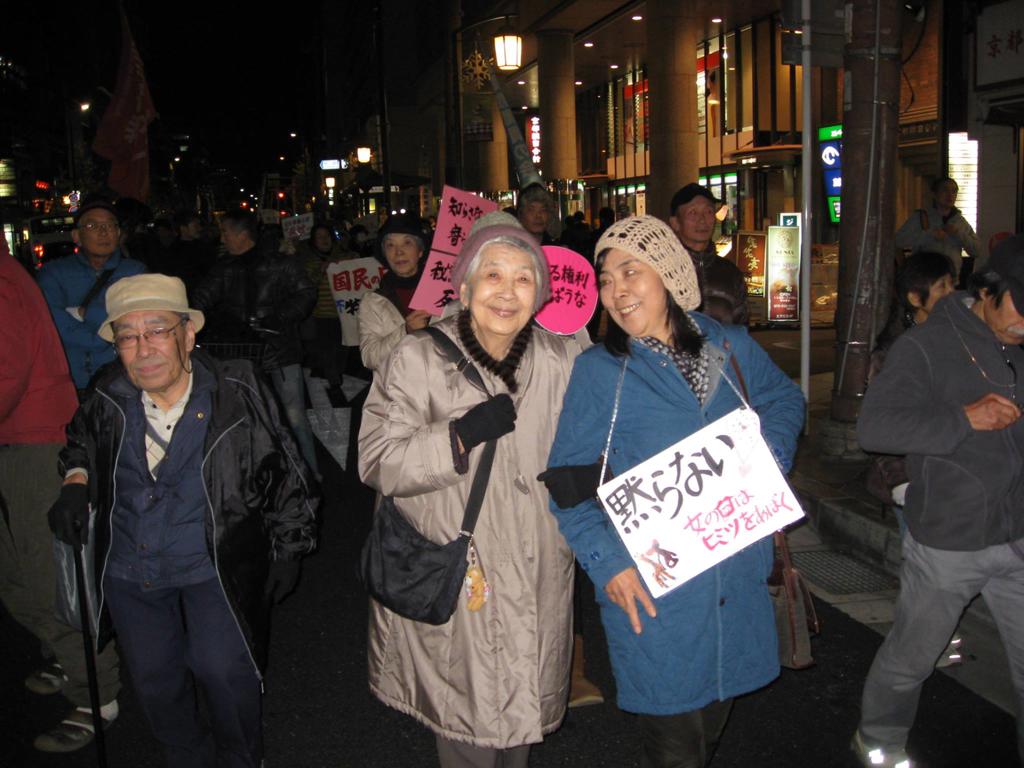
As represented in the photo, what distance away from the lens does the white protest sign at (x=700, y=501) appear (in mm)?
2518

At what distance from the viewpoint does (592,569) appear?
2.55 metres

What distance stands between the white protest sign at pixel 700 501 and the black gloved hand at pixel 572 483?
10 centimetres

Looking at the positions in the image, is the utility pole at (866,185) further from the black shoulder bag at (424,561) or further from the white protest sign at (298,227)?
the white protest sign at (298,227)

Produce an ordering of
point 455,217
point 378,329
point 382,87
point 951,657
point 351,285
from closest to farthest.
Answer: point 951,657, point 378,329, point 455,217, point 351,285, point 382,87

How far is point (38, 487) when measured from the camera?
3.95 metres

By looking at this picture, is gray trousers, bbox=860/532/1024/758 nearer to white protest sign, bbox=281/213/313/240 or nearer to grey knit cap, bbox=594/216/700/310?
grey knit cap, bbox=594/216/700/310

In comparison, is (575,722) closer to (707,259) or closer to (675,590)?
(675,590)

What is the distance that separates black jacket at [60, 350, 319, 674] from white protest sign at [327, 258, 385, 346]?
5.53m

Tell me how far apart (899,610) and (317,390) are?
29.0 feet

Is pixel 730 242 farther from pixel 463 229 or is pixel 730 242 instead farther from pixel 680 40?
pixel 463 229

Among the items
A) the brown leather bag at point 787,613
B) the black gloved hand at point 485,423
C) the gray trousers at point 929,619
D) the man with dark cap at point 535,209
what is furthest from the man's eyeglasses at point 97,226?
the gray trousers at point 929,619

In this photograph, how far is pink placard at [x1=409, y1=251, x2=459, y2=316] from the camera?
5.05m

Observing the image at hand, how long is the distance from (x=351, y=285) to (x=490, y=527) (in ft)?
21.4

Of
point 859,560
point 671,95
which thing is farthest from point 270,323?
point 671,95
